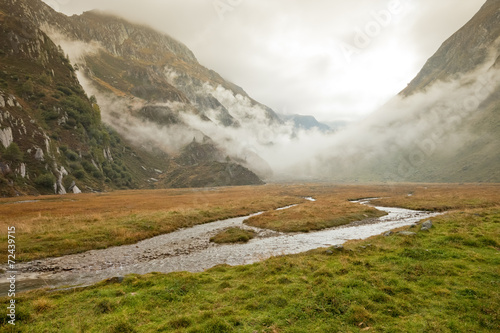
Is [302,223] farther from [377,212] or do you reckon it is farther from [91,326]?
[91,326]

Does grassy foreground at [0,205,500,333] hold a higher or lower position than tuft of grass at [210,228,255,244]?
higher

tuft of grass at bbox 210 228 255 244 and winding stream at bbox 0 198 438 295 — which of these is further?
tuft of grass at bbox 210 228 255 244

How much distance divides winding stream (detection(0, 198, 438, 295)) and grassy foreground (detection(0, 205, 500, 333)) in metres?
4.71

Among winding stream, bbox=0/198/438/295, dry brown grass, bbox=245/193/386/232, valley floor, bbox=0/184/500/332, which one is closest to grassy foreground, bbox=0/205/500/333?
valley floor, bbox=0/184/500/332

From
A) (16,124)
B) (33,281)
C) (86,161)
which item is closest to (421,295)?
(33,281)

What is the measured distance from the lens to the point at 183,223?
47219 mm

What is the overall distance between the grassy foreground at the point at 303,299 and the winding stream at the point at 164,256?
471 centimetres

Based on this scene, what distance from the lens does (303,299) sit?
13750 mm

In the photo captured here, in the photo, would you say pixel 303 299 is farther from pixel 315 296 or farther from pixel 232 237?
pixel 232 237

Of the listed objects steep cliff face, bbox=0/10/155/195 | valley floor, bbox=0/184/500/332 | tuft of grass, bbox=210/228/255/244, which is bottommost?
tuft of grass, bbox=210/228/255/244

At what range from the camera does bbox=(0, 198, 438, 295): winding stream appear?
72.0ft

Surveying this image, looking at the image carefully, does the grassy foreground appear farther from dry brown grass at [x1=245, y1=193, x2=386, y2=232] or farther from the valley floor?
dry brown grass at [x1=245, y1=193, x2=386, y2=232]

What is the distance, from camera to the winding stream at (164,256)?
72.0 feet

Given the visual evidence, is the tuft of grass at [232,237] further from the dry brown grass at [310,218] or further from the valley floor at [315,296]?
the valley floor at [315,296]
